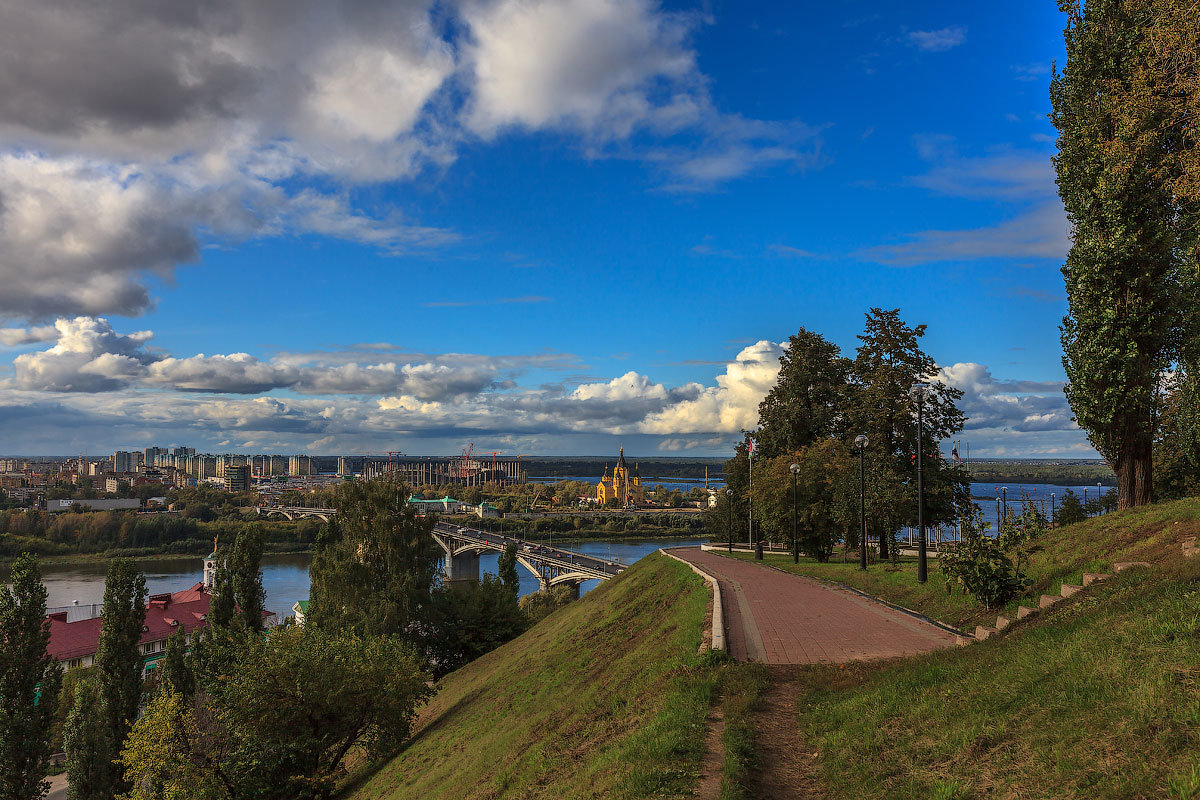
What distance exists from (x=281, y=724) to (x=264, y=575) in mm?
85570

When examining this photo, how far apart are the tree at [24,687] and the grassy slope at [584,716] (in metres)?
14.4

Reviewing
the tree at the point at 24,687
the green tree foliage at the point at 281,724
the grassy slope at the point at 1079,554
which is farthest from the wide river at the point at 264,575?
the grassy slope at the point at 1079,554

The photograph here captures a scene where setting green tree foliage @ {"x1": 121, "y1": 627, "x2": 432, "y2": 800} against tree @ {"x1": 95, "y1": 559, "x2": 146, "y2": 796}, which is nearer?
green tree foliage @ {"x1": 121, "y1": 627, "x2": 432, "y2": 800}

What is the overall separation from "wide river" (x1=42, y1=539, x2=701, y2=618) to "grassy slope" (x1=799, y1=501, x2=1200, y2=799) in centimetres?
6290

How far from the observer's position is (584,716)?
10.9 m

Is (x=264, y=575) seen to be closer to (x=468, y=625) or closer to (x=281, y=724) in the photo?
(x=468, y=625)

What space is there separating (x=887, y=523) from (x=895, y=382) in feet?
19.8

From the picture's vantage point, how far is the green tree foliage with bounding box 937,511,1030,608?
11.9 metres

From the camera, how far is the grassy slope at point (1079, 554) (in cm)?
1158

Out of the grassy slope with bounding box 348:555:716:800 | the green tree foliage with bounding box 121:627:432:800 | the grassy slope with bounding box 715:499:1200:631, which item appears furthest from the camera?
the green tree foliage with bounding box 121:627:432:800

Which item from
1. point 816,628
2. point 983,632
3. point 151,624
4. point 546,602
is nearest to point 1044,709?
point 983,632

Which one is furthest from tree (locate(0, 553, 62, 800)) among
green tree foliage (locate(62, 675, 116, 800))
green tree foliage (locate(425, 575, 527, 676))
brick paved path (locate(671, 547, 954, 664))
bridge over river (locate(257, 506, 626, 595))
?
brick paved path (locate(671, 547, 954, 664))

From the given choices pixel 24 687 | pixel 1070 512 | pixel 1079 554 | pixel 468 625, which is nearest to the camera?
pixel 1079 554

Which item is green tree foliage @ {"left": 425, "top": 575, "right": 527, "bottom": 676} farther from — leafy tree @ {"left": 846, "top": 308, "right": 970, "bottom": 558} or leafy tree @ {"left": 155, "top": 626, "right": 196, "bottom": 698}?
leafy tree @ {"left": 846, "top": 308, "right": 970, "bottom": 558}
